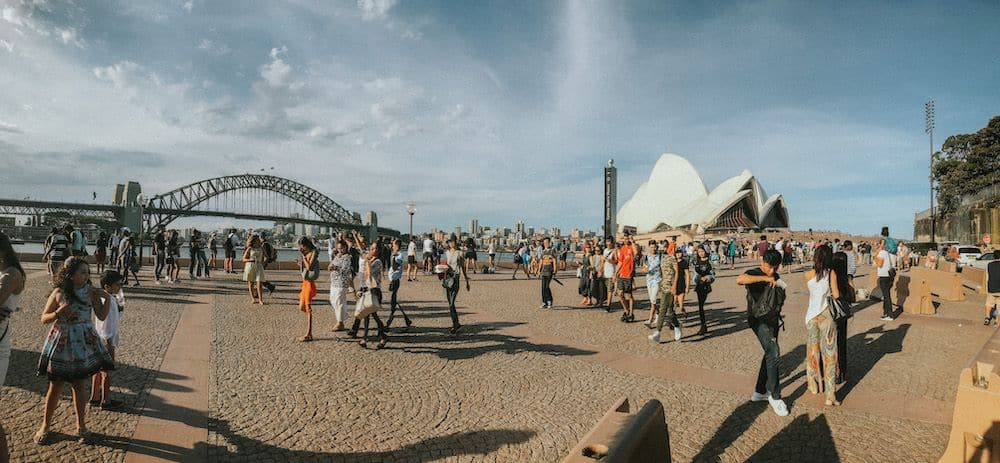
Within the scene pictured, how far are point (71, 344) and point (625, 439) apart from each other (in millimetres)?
4070

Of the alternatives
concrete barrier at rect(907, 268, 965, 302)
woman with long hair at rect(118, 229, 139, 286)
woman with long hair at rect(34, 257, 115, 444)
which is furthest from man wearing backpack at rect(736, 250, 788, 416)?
woman with long hair at rect(118, 229, 139, 286)

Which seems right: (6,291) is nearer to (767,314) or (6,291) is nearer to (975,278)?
(767,314)

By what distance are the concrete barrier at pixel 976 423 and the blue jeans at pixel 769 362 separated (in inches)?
61.1

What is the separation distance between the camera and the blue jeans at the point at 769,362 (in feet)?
15.4

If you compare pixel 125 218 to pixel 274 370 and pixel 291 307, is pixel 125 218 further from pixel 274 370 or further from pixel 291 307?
pixel 274 370

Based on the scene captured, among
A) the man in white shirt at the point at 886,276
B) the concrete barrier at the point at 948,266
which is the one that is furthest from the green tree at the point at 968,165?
the man in white shirt at the point at 886,276

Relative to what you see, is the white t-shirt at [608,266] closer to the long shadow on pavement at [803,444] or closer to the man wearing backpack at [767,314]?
the man wearing backpack at [767,314]

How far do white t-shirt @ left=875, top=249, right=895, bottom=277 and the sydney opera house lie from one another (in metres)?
64.5

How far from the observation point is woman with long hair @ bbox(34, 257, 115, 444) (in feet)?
11.7

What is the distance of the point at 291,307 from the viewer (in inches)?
412

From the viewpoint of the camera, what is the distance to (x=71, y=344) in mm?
3607

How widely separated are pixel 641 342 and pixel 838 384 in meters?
2.67

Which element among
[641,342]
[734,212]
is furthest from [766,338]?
[734,212]

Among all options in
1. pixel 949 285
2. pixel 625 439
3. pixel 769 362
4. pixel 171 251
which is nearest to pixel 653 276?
pixel 769 362
